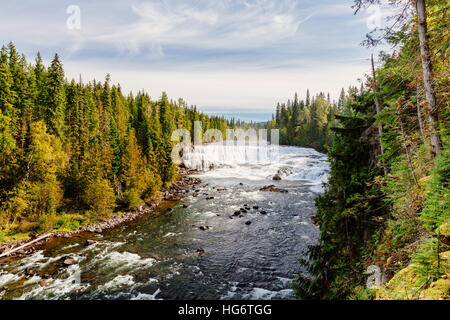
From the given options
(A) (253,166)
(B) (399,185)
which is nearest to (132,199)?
(B) (399,185)

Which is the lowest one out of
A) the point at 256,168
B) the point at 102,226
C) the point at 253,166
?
the point at 102,226

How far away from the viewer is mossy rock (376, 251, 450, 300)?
3291 millimetres

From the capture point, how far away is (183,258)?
17875mm

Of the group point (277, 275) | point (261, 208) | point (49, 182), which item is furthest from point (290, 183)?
point (49, 182)

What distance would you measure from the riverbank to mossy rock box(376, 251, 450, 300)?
78.8 feet

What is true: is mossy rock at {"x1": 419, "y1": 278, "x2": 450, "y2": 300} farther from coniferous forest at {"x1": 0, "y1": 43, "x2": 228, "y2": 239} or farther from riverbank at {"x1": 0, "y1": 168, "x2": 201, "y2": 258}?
coniferous forest at {"x1": 0, "y1": 43, "x2": 228, "y2": 239}

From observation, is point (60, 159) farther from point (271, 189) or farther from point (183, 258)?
point (271, 189)

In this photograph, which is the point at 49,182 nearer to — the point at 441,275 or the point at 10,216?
the point at 10,216

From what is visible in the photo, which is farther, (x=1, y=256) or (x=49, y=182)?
(x=49, y=182)

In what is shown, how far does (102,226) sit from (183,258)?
37.3 ft

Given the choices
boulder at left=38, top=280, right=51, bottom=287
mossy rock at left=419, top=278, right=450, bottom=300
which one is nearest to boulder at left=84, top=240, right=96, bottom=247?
boulder at left=38, top=280, right=51, bottom=287

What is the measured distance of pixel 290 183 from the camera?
4156 cm
